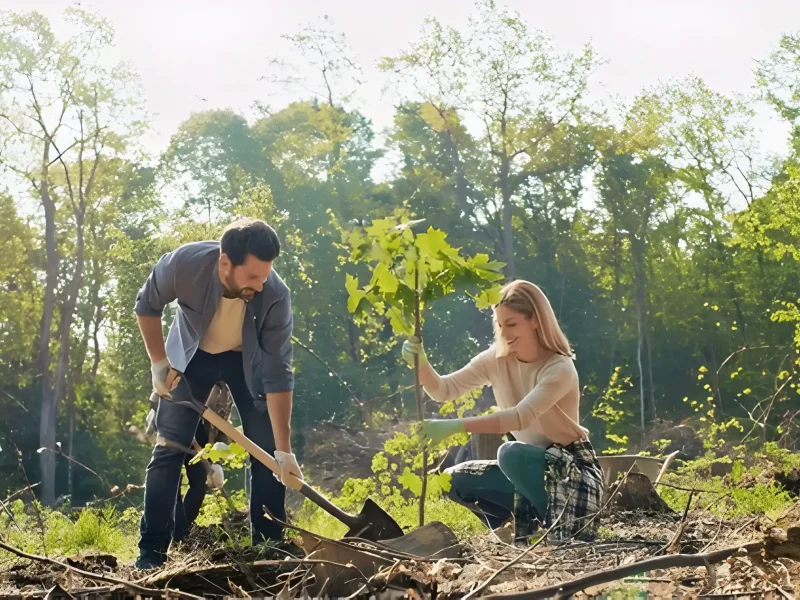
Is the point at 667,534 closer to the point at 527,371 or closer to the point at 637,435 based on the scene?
the point at 527,371

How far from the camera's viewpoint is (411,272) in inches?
130

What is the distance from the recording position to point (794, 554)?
255 centimetres

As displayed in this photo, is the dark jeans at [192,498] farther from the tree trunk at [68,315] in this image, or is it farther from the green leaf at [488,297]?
the tree trunk at [68,315]

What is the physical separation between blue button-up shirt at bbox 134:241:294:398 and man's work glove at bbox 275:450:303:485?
10.1 inches

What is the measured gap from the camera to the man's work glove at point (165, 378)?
382 centimetres

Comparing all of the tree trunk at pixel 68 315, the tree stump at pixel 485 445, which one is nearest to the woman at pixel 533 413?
the tree stump at pixel 485 445

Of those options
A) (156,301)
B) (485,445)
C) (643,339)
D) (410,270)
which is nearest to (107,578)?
(410,270)

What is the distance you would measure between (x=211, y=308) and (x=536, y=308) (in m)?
1.24

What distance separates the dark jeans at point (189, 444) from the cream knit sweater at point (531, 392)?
770 mm

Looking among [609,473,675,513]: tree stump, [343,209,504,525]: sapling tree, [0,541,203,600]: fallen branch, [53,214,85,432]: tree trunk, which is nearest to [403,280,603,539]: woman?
[343,209,504,525]: sapling tree

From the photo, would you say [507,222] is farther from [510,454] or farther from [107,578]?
[107,578]

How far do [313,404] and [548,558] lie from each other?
15.7 meters

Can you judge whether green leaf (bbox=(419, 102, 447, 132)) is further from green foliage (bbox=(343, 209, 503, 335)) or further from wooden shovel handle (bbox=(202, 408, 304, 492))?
green foliage (bbox=(343, 209, 503, 335))

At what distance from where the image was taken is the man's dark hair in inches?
137
